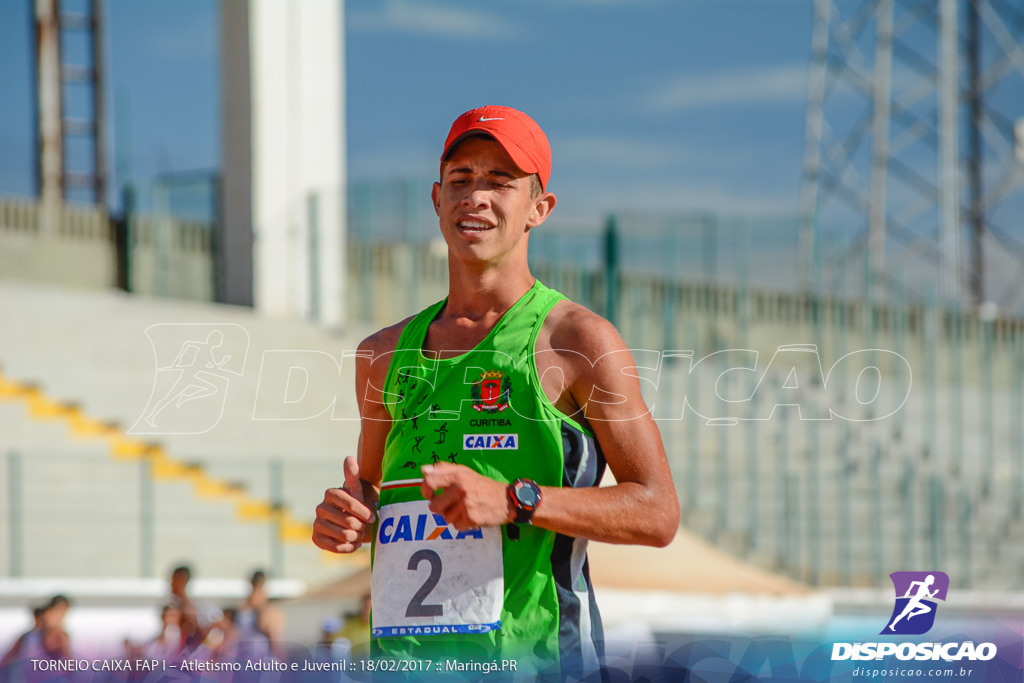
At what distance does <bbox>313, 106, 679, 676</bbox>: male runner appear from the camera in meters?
2.28

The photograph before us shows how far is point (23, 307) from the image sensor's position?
40.5ft

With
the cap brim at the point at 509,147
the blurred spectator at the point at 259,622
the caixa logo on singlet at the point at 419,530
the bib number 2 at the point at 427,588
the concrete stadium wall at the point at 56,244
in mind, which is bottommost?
the blurred spectator at the point at 259,622

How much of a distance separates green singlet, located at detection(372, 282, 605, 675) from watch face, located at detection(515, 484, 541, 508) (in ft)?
0.39

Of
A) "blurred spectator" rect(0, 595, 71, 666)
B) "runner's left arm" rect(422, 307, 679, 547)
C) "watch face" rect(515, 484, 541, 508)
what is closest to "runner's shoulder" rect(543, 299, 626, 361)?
"runner's left arm" rect(422, 307, 679, 547)

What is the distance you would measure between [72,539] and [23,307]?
367 centimetres

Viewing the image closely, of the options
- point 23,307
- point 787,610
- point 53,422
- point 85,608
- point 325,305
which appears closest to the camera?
point 85,608

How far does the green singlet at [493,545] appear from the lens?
2293 mm

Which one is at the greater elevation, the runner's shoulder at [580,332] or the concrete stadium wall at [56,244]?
the concrete stadium wall at [56,244]

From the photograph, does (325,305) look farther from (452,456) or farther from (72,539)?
(452,456)

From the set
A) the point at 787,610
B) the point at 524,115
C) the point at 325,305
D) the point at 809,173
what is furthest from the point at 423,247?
the point at 809,173

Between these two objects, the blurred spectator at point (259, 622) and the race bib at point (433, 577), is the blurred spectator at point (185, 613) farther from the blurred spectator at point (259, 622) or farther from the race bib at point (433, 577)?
the race bib at point (433, 577)

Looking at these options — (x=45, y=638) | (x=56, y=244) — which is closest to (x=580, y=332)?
(x=45, y=638)

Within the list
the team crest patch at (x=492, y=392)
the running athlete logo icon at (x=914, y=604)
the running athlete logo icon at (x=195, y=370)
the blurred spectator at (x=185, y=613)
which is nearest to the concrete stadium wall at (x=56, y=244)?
the running athlete logo icon at (x=195, y=370)

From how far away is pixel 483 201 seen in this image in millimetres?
2357
